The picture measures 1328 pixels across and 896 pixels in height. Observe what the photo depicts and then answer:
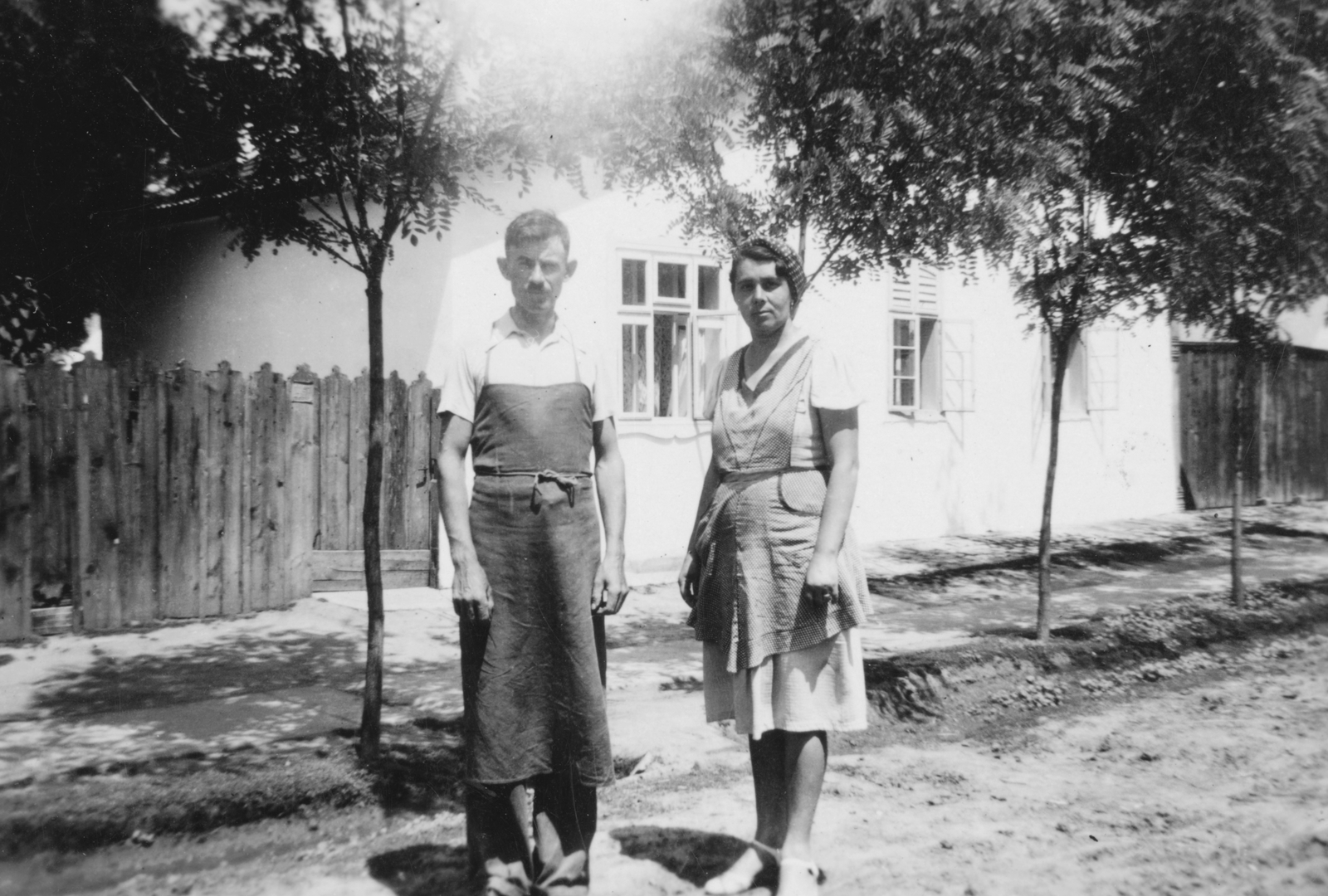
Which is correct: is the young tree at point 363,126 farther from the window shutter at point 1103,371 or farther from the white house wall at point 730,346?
the window shutter at point 1103,371

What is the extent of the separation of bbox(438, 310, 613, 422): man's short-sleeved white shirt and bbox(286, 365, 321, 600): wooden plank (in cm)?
545

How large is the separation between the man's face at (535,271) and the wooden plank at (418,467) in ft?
20.0

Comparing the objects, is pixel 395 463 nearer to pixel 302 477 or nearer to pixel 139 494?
pixel 302 477

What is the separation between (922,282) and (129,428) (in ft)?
28.8

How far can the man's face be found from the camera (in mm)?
3236

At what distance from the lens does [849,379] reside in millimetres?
3340

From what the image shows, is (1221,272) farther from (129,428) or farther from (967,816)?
(129,428)

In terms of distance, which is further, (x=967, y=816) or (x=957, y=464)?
(x=957, y=464)

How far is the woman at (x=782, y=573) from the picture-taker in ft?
10.6

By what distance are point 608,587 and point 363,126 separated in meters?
2.21

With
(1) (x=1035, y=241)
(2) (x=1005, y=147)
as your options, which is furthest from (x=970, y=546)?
(2) (x=1005, y=147)

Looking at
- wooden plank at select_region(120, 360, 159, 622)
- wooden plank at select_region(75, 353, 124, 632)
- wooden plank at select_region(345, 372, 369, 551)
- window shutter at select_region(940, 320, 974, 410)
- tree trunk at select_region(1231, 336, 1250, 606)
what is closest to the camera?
wooden plank at select_region(75, 353, 124, 632)

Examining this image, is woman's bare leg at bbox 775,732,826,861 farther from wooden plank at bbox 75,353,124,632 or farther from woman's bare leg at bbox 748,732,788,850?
wooden plank at bbox 75,353,124,632

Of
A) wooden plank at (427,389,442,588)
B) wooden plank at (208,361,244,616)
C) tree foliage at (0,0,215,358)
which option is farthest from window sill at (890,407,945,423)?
tree foliage at (0,0,215,358)
